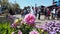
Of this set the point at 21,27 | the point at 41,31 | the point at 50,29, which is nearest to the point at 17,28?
the point at 21,27

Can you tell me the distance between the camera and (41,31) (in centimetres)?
495

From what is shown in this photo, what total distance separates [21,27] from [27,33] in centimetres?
18

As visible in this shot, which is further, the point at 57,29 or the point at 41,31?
the point at 57,29

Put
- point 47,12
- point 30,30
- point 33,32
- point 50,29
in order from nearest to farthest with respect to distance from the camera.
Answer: point 33,32, point 30,30, point 50,29, point 47,12

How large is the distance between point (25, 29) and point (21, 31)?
3.5 inches

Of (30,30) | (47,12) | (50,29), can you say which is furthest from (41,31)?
(47,12)

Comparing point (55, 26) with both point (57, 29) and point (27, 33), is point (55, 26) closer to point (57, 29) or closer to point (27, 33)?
point (57, 29)

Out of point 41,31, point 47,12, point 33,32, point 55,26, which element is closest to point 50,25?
point 55,26

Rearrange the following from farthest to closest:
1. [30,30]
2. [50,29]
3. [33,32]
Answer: [50,29] → [30,30] → [33,32]

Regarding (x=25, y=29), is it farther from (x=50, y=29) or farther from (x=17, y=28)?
(x=50, y=29)

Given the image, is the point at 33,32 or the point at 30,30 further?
the point at 30,30

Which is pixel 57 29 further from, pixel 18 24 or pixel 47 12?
pixel 47 12

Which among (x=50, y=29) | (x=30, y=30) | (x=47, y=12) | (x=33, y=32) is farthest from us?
(x=47, y=12)

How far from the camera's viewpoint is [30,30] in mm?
4871
